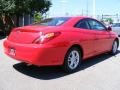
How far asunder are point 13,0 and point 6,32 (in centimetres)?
269

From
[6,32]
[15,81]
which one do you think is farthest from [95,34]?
[6,32]

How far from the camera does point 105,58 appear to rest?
7.91 m

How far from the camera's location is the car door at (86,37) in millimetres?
6254

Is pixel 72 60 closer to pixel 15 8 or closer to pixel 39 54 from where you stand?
pixel 39 54

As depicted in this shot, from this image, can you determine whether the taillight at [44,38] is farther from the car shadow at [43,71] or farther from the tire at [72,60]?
the car shadow at [43,71]

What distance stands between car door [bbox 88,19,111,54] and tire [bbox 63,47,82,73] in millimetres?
946

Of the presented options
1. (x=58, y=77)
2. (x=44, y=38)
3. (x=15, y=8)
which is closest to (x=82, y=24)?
(x=44, y=38)

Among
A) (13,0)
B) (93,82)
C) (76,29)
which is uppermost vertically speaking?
(13,0)

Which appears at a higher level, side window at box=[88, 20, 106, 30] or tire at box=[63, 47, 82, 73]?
side window at box=[88, 20, 106, 30]

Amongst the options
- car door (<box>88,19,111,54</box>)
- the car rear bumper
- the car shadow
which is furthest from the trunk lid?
car door (<box>88,19,111,54</box>)

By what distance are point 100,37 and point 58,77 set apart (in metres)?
2.32

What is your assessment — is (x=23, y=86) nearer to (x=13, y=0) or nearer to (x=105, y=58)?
(x=105, y=58)

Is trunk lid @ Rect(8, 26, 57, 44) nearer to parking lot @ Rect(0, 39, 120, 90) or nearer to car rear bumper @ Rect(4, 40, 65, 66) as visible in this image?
car rear bumper @ Rect(4, 40, 65, 66)

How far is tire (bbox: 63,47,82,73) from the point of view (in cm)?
580
